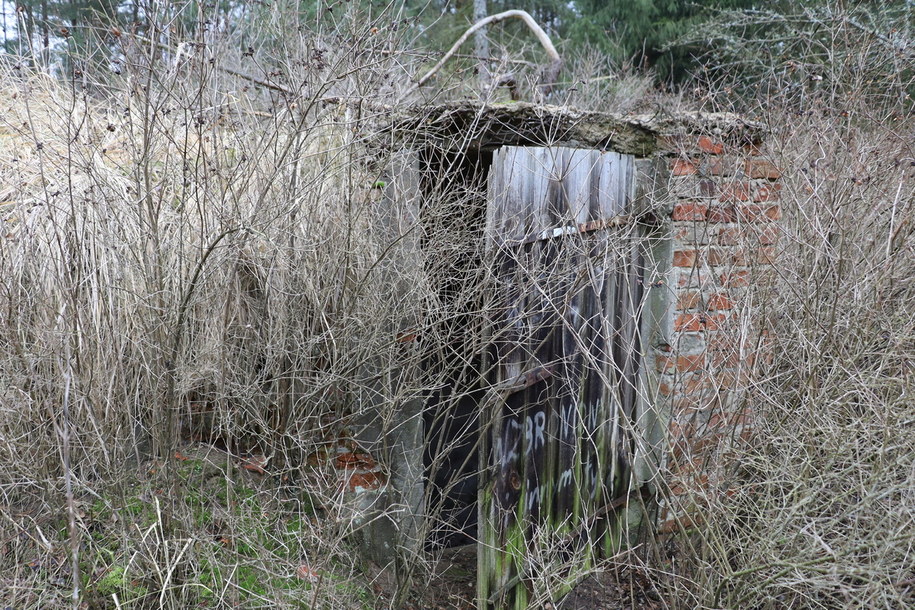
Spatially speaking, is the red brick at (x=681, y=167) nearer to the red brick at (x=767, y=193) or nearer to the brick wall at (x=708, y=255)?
the brick wall at (x=708, y=255)

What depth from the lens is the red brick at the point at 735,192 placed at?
3580mm

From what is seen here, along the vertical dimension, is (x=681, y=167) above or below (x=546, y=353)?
above

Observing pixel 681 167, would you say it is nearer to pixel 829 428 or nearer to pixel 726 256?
pixel 726 256

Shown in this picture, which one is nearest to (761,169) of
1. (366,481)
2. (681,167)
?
(681,167)

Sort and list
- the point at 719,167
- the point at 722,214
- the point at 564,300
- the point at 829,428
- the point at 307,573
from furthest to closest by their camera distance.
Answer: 1. the point at 719,167
2. the point at 722,214
3. the point at 564,300
4. the point at 307,573
5. the point at 829,428

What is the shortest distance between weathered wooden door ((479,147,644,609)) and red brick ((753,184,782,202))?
71 centimetres

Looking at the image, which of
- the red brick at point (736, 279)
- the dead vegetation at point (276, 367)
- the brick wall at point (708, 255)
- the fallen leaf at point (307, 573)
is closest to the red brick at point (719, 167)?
the brick wall at point (708, 255)

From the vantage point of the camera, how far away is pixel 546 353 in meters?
3.45

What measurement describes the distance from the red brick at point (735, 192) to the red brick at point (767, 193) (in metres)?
0.07

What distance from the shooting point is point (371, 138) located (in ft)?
10.7

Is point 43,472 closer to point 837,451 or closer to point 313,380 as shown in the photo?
point 313,380

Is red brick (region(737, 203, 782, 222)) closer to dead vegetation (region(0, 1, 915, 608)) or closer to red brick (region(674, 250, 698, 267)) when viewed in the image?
dead vegetation (region(0, 1, 915, 608))

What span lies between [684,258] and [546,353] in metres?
1.05

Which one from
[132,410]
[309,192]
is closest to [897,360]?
[309,192]
